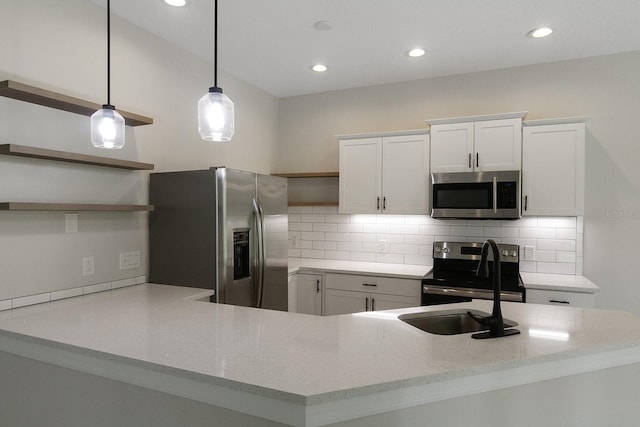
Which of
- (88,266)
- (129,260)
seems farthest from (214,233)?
(88,266)

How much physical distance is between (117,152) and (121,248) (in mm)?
651

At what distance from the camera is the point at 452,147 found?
3.41 meters

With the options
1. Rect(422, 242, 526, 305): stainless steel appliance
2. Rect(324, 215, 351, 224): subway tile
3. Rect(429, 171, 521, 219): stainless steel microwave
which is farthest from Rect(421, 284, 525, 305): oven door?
Rect(324, 215, 351, 224): subway tile

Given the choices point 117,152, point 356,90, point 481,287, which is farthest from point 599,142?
point 117,152

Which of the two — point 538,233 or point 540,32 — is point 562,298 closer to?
point 538,233

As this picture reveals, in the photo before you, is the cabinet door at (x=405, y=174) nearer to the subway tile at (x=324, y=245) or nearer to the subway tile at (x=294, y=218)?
the subway tile at (x=324, y=245)

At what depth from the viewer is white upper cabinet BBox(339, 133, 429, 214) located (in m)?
3.55

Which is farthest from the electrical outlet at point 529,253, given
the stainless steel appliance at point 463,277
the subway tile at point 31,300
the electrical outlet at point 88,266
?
the subway tile at point 31,300

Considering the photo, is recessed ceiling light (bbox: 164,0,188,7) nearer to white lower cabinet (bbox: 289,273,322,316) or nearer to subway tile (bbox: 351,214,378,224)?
white lower cabinet (bbox: 289,273,322,316)

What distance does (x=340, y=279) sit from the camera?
3.59m

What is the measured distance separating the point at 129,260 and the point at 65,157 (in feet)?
2.82

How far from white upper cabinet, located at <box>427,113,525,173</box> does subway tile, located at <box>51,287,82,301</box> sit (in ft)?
9.44

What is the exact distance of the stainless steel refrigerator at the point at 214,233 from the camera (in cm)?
260

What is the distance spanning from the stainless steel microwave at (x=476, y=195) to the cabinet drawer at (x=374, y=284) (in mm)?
664
